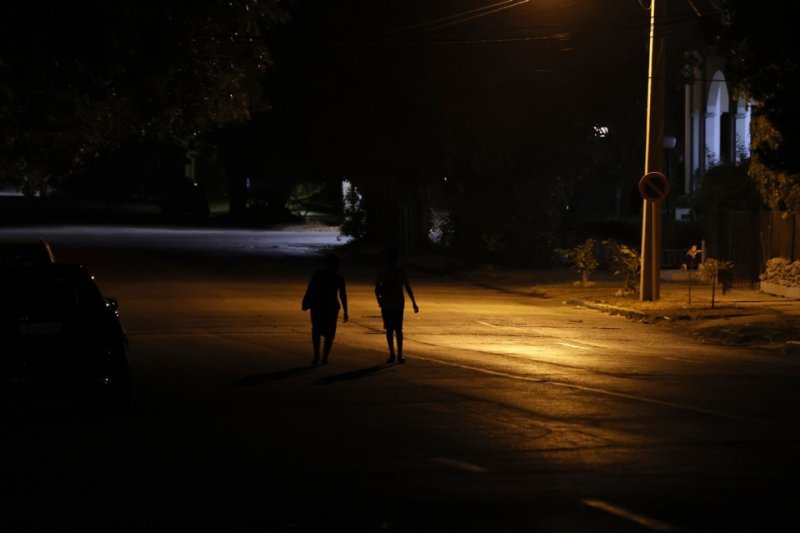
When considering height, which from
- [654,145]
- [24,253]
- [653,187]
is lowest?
[24,253]

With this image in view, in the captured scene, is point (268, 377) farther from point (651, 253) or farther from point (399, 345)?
point (651, 253)

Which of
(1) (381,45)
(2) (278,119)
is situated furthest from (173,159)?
(1) (381,45)

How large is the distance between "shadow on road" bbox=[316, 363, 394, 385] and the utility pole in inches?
476

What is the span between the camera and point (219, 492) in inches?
373

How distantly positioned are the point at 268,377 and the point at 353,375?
107cm

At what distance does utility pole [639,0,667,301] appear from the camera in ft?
92.5

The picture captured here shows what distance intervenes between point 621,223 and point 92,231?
32708 mm

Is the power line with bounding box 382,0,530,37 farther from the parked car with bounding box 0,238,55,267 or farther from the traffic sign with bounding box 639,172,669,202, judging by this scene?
the parked car with bounding box 0,238,55,267

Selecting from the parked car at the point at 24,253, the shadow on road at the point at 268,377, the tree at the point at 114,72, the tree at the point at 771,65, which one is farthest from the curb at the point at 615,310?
the parked car at the point at 24,253

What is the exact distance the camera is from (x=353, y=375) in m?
16.8

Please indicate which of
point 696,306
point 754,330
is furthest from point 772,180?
point 754,330

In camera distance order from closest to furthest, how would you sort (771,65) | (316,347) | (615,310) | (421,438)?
1. (421,438)
2. (316,347)
3. (771,65)
4. (615,310)

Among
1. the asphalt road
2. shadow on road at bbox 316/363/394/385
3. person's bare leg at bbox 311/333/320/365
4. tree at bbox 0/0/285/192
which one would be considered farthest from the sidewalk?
tree at bbox 0/0/285/192

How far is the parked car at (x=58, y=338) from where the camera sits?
41.3 feet
